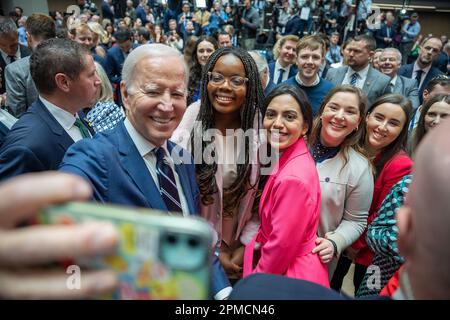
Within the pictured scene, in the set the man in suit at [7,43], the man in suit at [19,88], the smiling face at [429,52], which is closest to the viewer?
the man in suit at [19,88]

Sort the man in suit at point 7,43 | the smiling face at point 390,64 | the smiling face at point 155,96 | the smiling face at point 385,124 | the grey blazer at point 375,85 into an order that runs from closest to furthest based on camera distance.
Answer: the smiling face at point 155,96
the smiling face at point 385,124
the man in suit at point 7,43
the grey blazer at point 375,85
the smiling face at point 390,64

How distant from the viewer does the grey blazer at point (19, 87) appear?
9.60 feet

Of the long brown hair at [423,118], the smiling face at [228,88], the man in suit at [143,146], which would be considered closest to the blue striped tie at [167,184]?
the man in suit at [143,146]

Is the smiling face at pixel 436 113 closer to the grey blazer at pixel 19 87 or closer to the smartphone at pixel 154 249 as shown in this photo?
the smartphone at pixel 154 249

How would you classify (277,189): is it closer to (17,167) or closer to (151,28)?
(17,167)

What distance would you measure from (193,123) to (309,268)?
38.1 inches

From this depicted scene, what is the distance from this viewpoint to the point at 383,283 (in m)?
1.61

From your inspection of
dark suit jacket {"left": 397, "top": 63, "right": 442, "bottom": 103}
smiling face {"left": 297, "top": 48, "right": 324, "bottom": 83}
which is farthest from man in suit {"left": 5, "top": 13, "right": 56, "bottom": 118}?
dark suit jacket {"left": 397, "top": 63, "right": 442, "bottom": 103}

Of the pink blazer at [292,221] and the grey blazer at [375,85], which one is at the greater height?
the grey blazer at [375,85]

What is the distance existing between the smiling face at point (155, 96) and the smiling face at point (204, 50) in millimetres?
2763

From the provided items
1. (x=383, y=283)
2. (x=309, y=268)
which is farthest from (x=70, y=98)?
(x=383, y=283)

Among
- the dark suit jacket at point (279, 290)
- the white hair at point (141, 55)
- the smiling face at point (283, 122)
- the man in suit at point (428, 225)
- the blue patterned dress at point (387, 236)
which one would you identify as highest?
the white hair at point (141, 55)

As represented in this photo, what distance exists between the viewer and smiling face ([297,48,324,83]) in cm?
343

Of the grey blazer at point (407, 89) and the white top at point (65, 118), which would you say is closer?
the white top at point (65, 118)
